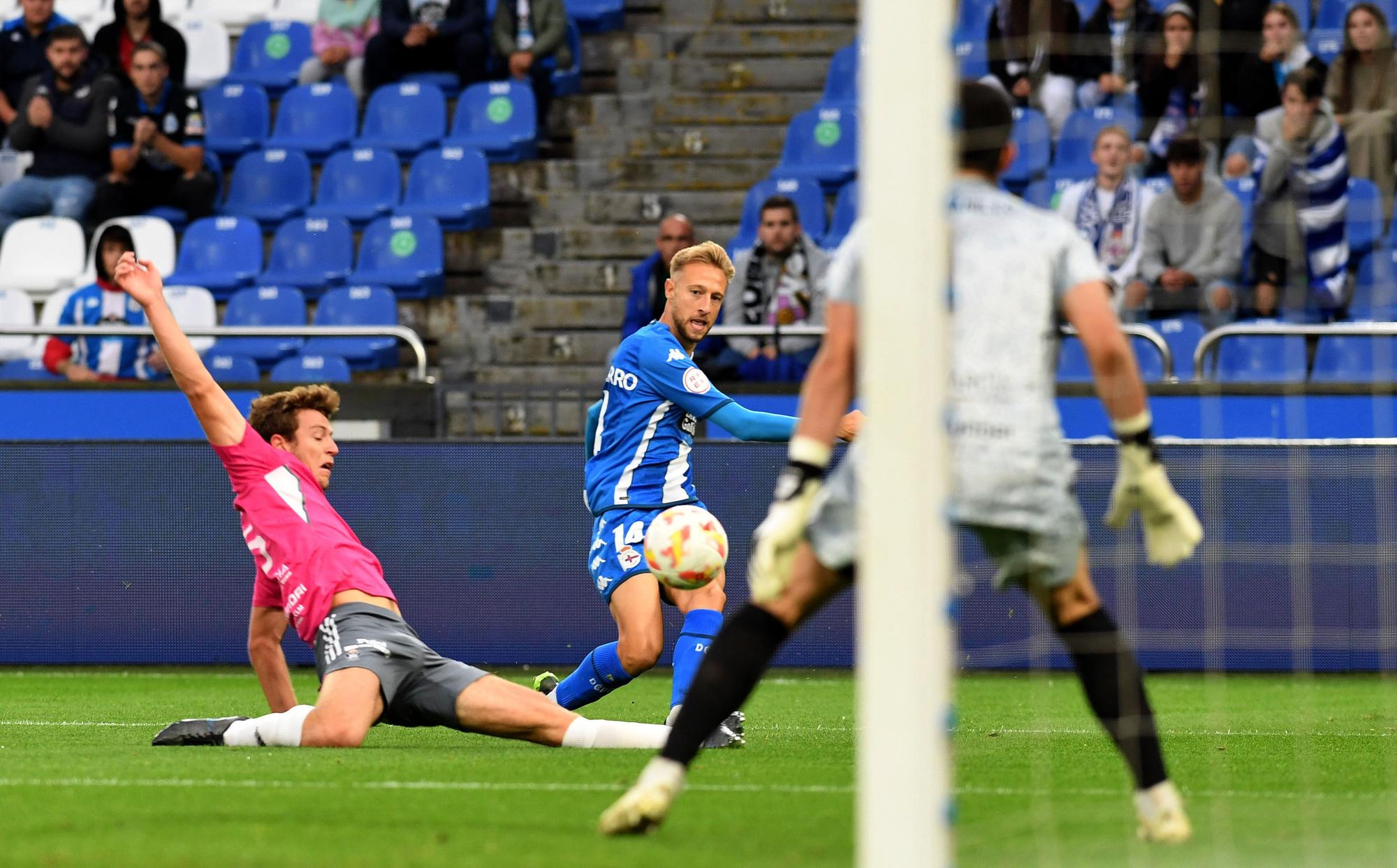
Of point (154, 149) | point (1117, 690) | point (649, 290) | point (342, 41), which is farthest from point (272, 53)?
point (1117, 690)

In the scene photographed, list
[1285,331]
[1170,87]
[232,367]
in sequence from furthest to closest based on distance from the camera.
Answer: [232,367]
[1170,87]
[1285,331]

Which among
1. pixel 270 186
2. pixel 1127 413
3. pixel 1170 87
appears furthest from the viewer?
Result: pixel 270 186

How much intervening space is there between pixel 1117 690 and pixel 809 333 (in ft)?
21.3

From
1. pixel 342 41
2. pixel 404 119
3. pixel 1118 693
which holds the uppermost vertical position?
pixel 342 41

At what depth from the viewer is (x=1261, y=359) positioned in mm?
10539

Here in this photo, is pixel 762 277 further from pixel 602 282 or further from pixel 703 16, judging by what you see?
pixel 703 16

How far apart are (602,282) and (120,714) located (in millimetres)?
6429

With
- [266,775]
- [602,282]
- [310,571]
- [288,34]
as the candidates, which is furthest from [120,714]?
[288,34]

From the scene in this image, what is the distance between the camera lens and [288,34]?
1606 cm

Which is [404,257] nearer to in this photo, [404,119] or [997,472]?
[404,119]

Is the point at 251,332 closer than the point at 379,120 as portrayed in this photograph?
Yes

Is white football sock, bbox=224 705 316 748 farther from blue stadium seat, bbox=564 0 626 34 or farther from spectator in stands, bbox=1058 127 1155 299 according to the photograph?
blue stadium seat, bbox=564 0 626 34

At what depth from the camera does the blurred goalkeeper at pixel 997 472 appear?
431 cm

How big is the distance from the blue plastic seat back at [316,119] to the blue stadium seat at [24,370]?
3217 millimetres
